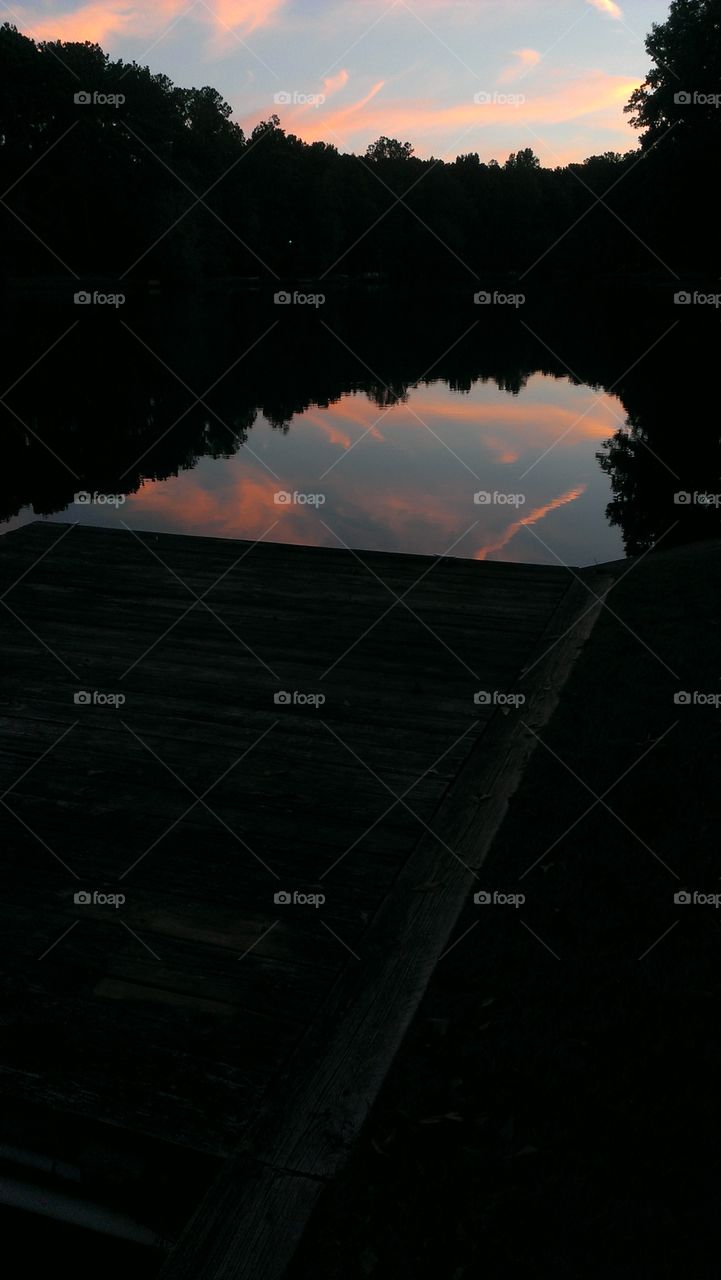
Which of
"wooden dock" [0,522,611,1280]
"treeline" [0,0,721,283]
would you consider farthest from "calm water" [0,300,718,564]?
"treeline" [0,0,721,283]

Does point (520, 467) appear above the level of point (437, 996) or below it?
above

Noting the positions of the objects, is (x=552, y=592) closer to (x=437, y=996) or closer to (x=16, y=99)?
(x=437, y=996)

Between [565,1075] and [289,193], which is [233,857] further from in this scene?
[289,193]

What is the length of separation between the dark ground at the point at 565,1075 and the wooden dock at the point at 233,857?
147mm

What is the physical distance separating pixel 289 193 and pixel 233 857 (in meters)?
92.3

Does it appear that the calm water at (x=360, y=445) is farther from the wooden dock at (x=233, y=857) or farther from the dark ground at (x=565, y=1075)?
the dark ground at (x=565, y=1075)

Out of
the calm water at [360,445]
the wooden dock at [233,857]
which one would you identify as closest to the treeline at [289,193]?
the calm water at [360,445]

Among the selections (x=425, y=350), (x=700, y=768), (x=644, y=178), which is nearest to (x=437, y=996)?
(x=700, y=768)

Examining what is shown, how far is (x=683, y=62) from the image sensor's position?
55.0 m

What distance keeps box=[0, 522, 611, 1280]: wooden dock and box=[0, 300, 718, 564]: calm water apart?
5.31 metres

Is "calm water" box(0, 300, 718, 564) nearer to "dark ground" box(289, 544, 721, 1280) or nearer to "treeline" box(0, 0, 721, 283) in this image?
"dark ground" box(289, 544, 721, 1280)

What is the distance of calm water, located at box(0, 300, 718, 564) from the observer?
1378 centimetres

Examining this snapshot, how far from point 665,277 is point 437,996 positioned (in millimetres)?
77857

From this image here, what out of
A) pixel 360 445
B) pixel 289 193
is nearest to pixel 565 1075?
pixel 360 445
